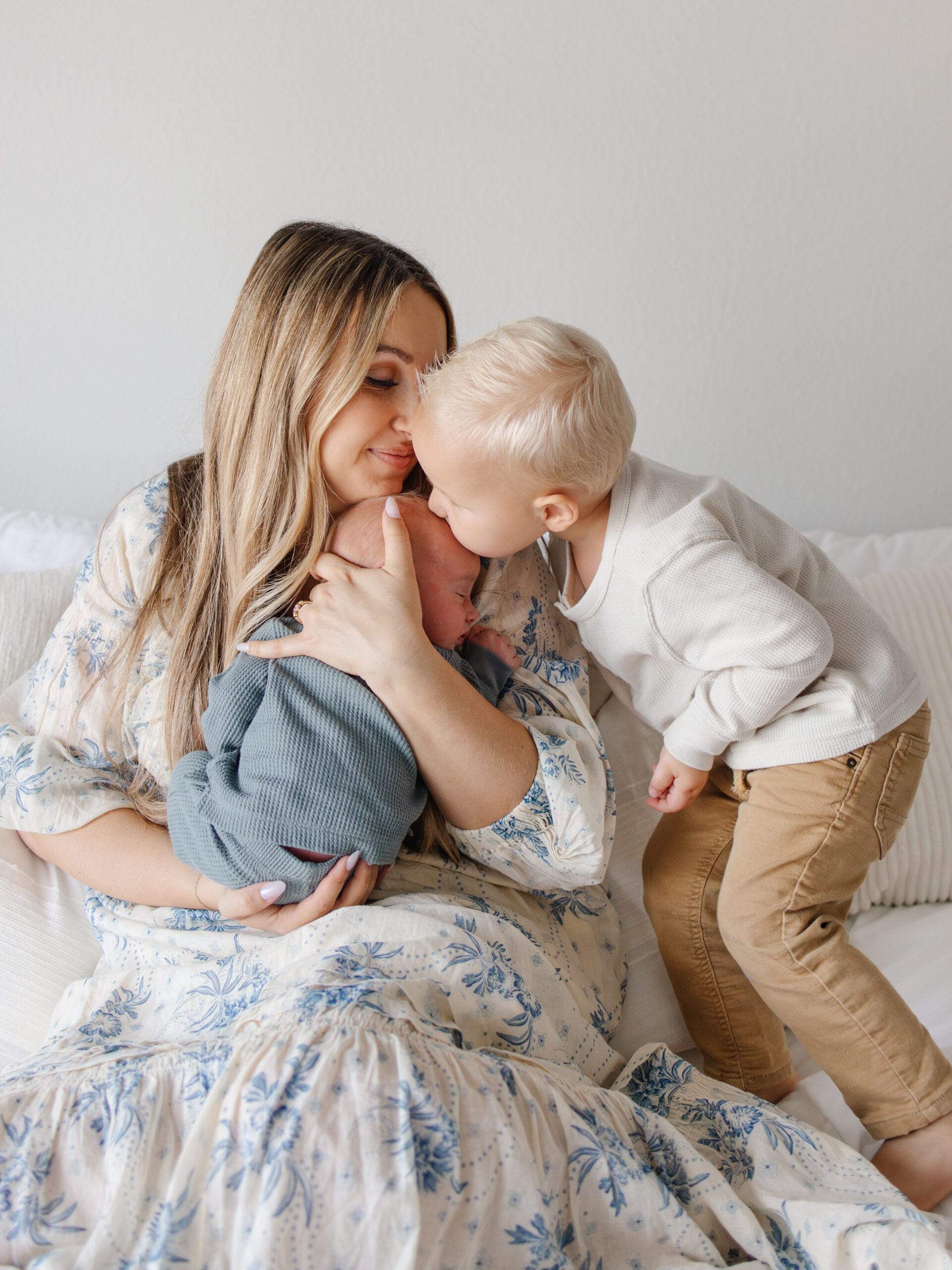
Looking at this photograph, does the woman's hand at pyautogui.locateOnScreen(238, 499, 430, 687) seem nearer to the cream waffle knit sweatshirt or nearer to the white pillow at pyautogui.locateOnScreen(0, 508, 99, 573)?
the cream waffle knit sweatshirt

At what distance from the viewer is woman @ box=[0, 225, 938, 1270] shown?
725 mm

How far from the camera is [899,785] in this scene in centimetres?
109

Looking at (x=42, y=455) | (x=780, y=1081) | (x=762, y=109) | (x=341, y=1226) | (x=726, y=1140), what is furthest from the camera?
(x=42, y=455)

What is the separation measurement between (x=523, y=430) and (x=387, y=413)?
0.25 meters

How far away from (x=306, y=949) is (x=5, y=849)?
0.52 metres

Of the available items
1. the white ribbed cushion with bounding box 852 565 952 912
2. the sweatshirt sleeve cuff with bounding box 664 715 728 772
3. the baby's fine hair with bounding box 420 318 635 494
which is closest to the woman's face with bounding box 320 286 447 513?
the baby's fine hair with bounding box 420 318 635 494

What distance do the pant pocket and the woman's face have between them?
2.29ft

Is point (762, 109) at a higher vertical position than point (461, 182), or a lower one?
higher

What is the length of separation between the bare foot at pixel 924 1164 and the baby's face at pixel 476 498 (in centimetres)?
81

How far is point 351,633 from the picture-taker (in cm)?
103

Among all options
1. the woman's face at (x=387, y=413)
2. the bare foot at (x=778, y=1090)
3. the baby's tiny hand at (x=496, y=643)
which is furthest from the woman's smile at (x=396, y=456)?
the bare foot at (x=778, y=1090)

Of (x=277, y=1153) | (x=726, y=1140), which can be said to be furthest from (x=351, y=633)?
(x=726, y=1140)

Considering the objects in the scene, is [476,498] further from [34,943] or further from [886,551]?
[886,551]

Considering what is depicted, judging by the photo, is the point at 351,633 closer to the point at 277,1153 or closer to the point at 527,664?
the point at 527,664
